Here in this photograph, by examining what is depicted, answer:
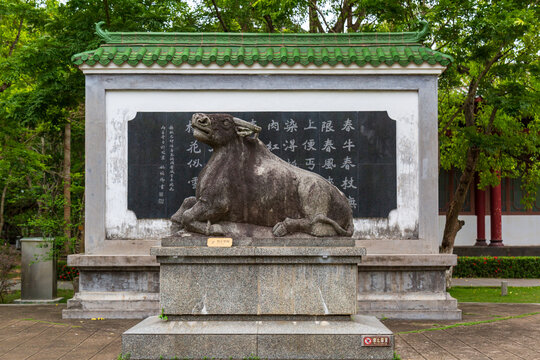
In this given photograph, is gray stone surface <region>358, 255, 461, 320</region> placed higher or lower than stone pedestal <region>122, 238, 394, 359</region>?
lower

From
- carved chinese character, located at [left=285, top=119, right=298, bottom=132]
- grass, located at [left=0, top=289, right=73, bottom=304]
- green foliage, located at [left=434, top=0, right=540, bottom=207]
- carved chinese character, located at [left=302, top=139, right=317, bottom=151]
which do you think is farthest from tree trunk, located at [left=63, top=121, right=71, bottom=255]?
green foliage, located at [left=434, top=0, right=540, bottom=207]

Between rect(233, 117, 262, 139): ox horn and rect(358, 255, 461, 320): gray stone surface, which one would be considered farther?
rect(358, 255, 461, 320): gray stone surface

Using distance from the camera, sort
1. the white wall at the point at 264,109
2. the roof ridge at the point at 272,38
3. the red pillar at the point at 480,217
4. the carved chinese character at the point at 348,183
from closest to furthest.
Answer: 1. the white wall at the point at 264,109
2. the carved chinese character at the point at 348,183
3. the roof ridge at the point at 272,38
4. the red pillar at the point at 480,217

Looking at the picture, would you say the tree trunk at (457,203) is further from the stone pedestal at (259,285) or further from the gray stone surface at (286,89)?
the stone pedestal at (259,285)

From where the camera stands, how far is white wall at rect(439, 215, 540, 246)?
73.8 ft

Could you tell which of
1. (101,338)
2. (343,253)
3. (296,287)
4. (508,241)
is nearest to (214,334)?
(296,287)

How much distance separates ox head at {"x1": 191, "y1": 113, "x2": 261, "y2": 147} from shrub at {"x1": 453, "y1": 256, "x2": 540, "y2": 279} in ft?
50.1

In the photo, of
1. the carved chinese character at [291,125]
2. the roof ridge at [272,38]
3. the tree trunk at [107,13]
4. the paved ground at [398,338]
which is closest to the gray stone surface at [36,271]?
the paved ground at [398,338]

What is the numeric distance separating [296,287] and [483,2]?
959 centimetres

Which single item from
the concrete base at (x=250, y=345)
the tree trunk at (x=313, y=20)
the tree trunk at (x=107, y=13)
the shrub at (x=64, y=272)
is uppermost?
the tree trunk at (x=313, y=20)

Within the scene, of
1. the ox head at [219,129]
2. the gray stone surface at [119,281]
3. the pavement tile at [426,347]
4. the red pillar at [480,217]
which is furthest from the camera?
the red pillar at [480,217]

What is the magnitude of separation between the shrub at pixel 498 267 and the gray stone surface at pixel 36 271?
532 inches

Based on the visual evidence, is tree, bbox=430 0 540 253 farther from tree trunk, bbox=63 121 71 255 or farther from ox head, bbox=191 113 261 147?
tree trunk, bbox=63 121 71 255

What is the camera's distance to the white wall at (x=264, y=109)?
1129 cm
